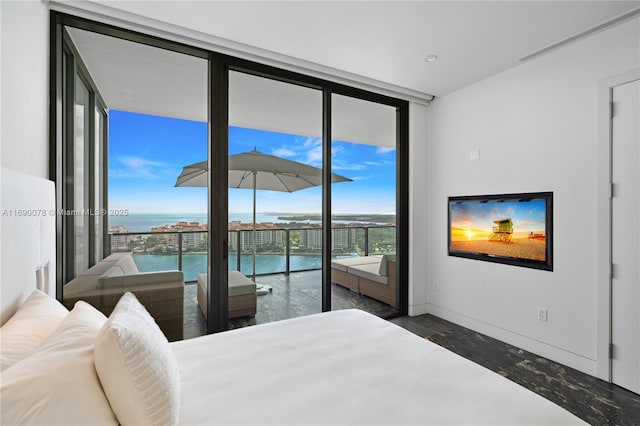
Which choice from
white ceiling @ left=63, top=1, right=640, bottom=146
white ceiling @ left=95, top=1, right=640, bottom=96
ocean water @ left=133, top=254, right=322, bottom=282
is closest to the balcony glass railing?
ocean water @ left=133, top=254, right=322, bottom=282

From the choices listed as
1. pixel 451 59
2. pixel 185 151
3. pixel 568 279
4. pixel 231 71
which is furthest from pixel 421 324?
pixel 231 71

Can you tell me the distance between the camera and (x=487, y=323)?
3303 millimetres

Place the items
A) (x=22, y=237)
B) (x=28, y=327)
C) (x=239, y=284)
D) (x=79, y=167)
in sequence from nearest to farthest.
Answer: (x=28, y=327), (x=22, y=237), (x=79, y=167), (x=239, y=284)

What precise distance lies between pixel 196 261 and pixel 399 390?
6.85ft

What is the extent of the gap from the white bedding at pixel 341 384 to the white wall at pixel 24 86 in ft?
4.31

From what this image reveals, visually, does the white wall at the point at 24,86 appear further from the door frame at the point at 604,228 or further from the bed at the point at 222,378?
the door frame at the point at 604,228

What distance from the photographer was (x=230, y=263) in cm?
288

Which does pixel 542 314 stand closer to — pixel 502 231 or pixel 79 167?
pixel 502 231

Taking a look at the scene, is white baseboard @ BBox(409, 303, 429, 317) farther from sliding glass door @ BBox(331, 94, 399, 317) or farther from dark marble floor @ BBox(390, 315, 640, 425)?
dark marble floor @ BBox(390, 315, 640, 425)

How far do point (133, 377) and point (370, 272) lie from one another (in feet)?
10.5

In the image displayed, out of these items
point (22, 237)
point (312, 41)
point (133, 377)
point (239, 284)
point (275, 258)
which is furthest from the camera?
point (275, 258)

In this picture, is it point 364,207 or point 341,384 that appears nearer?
point 341,384

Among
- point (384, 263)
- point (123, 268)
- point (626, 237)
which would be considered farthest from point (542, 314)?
point (123, 268)

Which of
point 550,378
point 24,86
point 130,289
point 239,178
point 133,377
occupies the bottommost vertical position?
point 550,378
